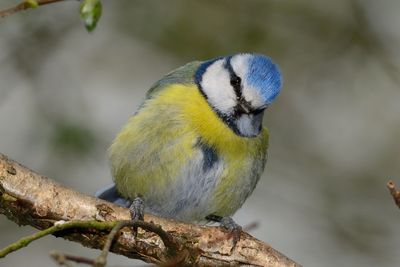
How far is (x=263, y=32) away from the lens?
5309 mm

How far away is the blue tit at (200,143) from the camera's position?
3375mm

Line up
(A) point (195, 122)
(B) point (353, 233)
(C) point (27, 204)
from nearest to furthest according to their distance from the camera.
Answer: (C) point (27, 204), (A) point (195, 122), (B) point (353, 233)

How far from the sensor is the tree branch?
2816 millimetres

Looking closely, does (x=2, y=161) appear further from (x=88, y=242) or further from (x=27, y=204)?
(x=88, y=242)

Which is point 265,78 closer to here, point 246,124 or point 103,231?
point 246,124

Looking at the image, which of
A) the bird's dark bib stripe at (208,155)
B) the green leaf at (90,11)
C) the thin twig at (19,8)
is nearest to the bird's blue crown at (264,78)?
the bird's dark bib stripe at (208,155)

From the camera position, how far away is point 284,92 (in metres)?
5.64

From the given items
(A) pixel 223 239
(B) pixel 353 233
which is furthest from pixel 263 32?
Answer: (A) pixel 223 239

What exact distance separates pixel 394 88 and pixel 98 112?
2.17m

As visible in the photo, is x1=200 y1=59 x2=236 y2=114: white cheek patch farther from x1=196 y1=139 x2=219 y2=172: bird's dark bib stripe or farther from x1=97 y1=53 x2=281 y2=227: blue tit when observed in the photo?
x1=196 y1=139 x2=219 y2=172: bird's dark bib stripe

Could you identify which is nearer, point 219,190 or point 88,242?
point 88,242

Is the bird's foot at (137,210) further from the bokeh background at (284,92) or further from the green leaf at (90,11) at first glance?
the bokeh background at (284,92)

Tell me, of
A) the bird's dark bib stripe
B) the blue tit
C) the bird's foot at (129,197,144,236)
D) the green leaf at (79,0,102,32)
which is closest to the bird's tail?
the blue tit

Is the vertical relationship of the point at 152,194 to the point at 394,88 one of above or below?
below
